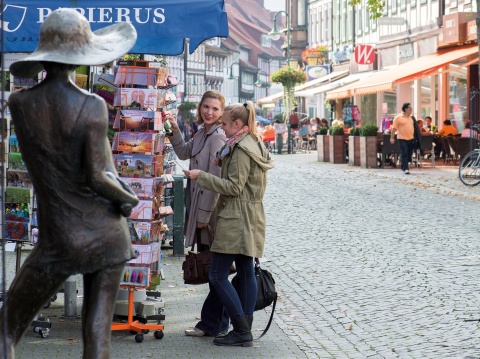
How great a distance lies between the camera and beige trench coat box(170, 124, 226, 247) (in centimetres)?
856

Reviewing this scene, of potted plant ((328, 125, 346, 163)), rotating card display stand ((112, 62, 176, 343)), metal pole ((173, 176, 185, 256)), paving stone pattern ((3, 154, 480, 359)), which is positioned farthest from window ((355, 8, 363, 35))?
rotating card display stand ((112, 62, 176, 343))

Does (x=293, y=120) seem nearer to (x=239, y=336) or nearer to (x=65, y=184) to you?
(x=239, y=336)

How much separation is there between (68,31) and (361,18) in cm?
5827

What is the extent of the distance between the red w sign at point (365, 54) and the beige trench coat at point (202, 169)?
45635mm

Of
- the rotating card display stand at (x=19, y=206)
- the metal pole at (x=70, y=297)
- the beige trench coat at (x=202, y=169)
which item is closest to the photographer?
the beige trench coat at (x=202, y=169)

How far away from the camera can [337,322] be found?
946 centimetres

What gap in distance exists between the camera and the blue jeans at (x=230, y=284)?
827 centimetres

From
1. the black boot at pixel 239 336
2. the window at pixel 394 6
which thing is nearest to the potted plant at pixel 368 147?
the window at pixel 394 6

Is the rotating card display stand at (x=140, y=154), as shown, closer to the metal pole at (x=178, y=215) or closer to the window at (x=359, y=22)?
the metal pole at (x=178, y=215)

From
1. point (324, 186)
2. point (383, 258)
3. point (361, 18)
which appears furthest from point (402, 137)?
point (361, 18)

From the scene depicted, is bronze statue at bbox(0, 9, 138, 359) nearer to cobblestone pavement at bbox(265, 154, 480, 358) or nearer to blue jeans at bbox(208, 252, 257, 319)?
blue jeans at bbox(208, 252, 257, 319)

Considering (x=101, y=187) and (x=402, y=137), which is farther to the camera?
(x=402, y=137)

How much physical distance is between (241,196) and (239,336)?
986 millimetres

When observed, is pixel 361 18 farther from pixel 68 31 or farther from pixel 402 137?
pixel 68 31
